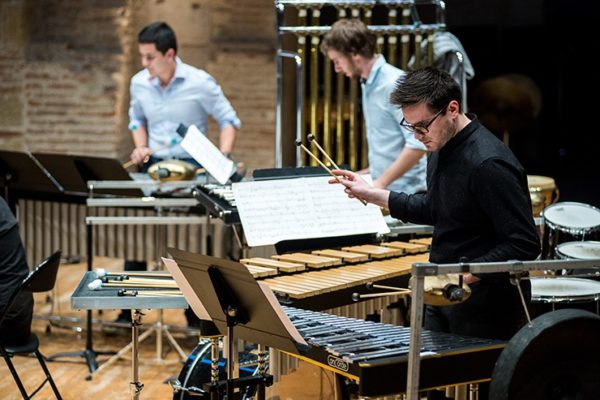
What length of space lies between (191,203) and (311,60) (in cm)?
125

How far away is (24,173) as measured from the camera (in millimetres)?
6406

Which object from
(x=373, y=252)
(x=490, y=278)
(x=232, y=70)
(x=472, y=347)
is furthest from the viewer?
(x=232, y=70)

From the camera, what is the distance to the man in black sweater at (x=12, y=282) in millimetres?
4758

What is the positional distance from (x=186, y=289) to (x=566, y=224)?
2.44 m

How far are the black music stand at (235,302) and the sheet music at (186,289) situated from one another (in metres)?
0.03

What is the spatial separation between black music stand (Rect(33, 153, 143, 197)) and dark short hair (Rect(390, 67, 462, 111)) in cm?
266

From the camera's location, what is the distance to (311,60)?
654 cm

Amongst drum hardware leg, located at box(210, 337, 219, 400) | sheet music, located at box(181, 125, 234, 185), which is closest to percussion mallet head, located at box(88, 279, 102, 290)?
drum hardware leg, located at box(210, 337, 219, 400)

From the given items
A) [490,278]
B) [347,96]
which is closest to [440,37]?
[347,96]

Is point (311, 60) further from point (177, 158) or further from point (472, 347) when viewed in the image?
point (472, 347)

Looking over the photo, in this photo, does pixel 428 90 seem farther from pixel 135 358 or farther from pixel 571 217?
pixel 571 217

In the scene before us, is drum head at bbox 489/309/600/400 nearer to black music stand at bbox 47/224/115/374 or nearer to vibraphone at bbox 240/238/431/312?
vibraphone at bbox 240/238/431/312

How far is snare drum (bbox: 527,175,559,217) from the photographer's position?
5.96 m

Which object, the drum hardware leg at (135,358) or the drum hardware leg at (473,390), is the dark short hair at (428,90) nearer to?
the drum hardware leg at (473,390)
